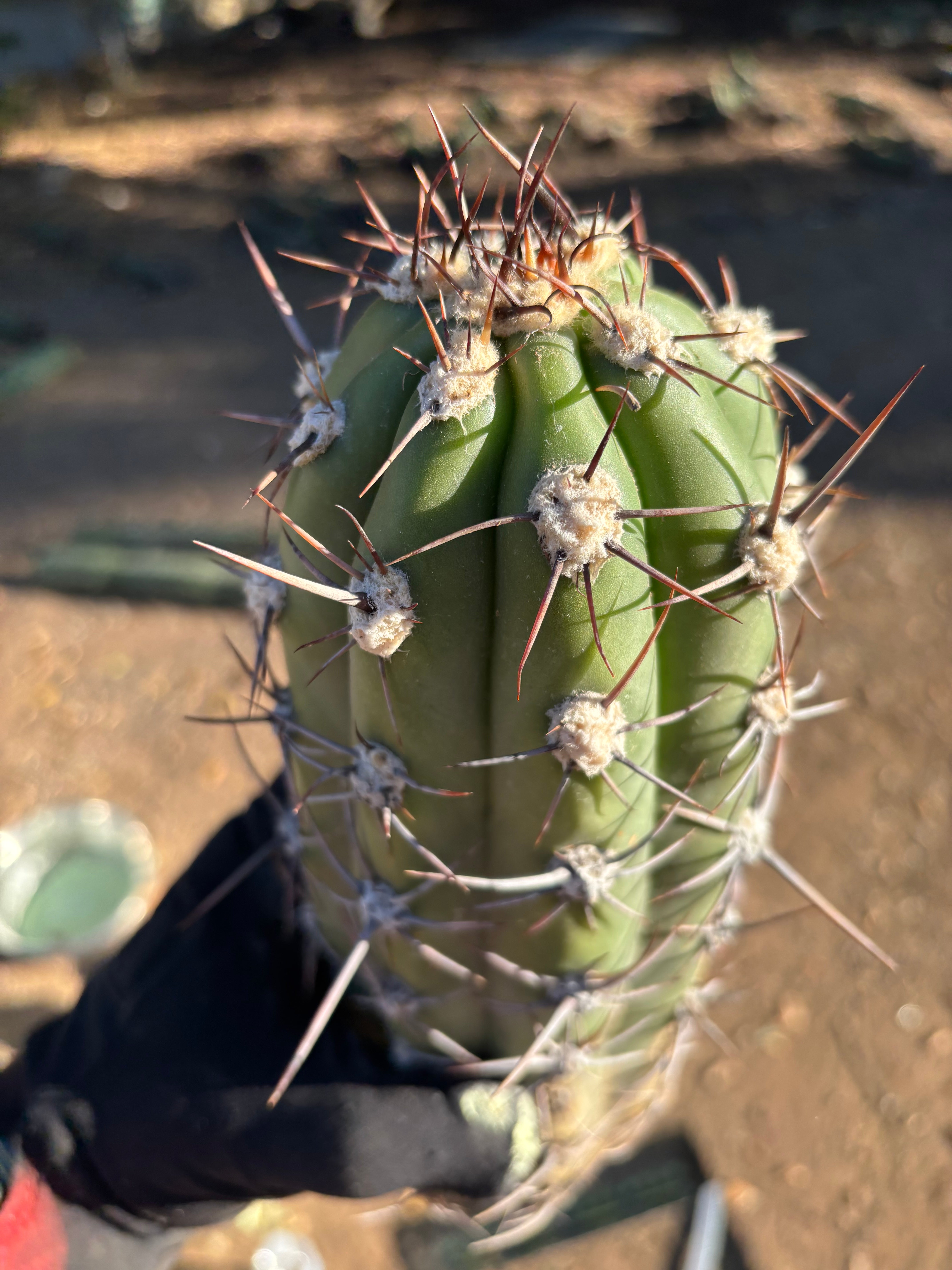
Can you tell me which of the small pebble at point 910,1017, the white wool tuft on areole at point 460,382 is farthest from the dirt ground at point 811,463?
the white wool tuft on areole at point 460,382

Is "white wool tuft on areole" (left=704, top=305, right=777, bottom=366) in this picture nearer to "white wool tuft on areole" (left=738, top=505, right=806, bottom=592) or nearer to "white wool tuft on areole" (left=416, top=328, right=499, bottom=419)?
"white wool tuft on areole" (left=738, top=505, right=806, bottom=592)

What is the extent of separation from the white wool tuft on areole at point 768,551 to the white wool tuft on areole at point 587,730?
0.78 ft

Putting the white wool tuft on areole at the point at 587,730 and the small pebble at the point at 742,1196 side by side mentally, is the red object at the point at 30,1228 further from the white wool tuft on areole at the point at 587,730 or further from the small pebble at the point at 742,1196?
the small pebble at the point at 742,1196

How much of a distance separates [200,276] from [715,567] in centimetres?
587

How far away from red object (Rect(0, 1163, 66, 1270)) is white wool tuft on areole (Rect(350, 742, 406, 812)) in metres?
0.92

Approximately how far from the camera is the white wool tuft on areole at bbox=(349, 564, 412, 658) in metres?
1.06

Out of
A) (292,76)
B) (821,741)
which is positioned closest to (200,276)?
(292,76)

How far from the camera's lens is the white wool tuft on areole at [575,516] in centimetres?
98

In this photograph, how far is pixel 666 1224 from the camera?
2.33 m

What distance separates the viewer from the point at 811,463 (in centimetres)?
434

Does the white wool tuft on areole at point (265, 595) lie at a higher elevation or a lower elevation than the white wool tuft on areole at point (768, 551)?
lower

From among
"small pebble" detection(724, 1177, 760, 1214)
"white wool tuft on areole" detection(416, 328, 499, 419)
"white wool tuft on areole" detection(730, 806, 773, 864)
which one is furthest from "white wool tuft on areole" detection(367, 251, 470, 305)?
"small pebble" detection(724, 1177, 760, 1214)

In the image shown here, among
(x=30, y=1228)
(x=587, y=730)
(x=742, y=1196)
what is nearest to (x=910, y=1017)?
(x=742, y=1196)

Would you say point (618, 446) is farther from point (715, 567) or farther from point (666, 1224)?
point (666, 1224)
